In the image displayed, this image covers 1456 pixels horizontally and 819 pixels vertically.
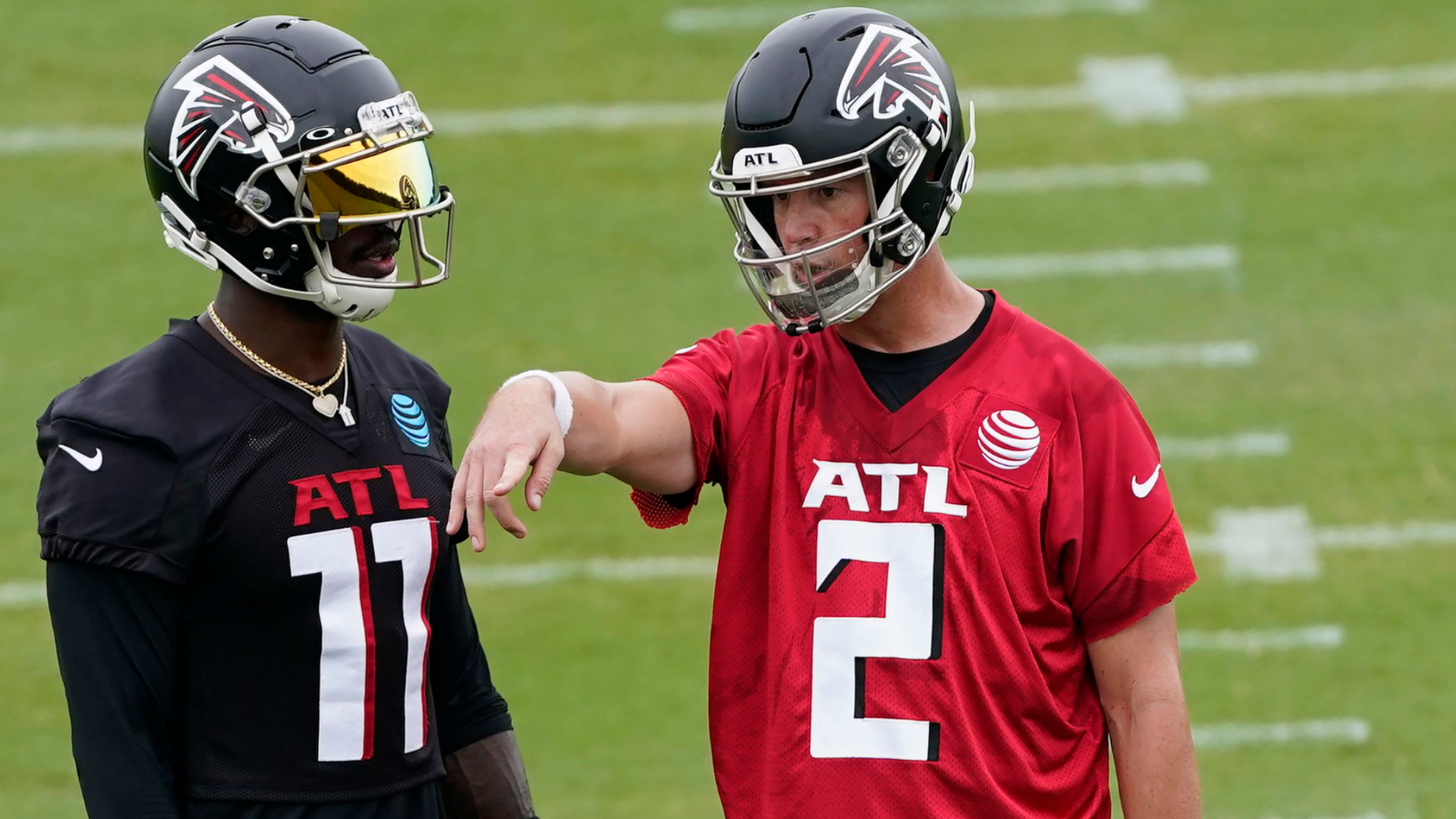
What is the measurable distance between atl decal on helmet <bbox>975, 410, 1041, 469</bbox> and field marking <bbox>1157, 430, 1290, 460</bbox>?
4.31 metres

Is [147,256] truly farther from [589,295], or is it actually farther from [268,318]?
[268,318]

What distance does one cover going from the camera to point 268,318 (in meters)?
3.12

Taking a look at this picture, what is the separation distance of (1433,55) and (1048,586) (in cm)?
706

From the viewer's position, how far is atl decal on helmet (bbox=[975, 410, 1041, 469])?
2.99 meters

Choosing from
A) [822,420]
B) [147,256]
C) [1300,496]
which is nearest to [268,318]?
[822,420]

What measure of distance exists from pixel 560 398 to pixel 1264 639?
418 cm

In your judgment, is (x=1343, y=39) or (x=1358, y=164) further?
(x=1343, y=39)

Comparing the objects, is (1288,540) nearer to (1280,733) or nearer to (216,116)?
(1280,733)

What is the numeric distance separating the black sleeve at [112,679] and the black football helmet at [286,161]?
52 cm

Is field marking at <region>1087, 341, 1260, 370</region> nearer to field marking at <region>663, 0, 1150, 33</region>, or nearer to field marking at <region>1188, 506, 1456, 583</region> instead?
field marking at <region>1188, 506, 1456, 583</region>

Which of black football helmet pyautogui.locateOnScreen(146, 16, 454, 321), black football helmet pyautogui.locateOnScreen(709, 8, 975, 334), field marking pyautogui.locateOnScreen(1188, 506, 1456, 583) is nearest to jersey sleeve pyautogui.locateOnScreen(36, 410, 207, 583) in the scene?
black football helmet pyautogui.locateOnScreen(146, 16, 454, 321)

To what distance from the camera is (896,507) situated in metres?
2.99

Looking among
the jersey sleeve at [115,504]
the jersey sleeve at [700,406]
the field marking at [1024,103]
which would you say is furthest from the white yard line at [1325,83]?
the jersey sleeve at [115,504]

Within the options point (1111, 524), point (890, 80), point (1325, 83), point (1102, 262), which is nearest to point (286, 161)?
point (890, 80)
